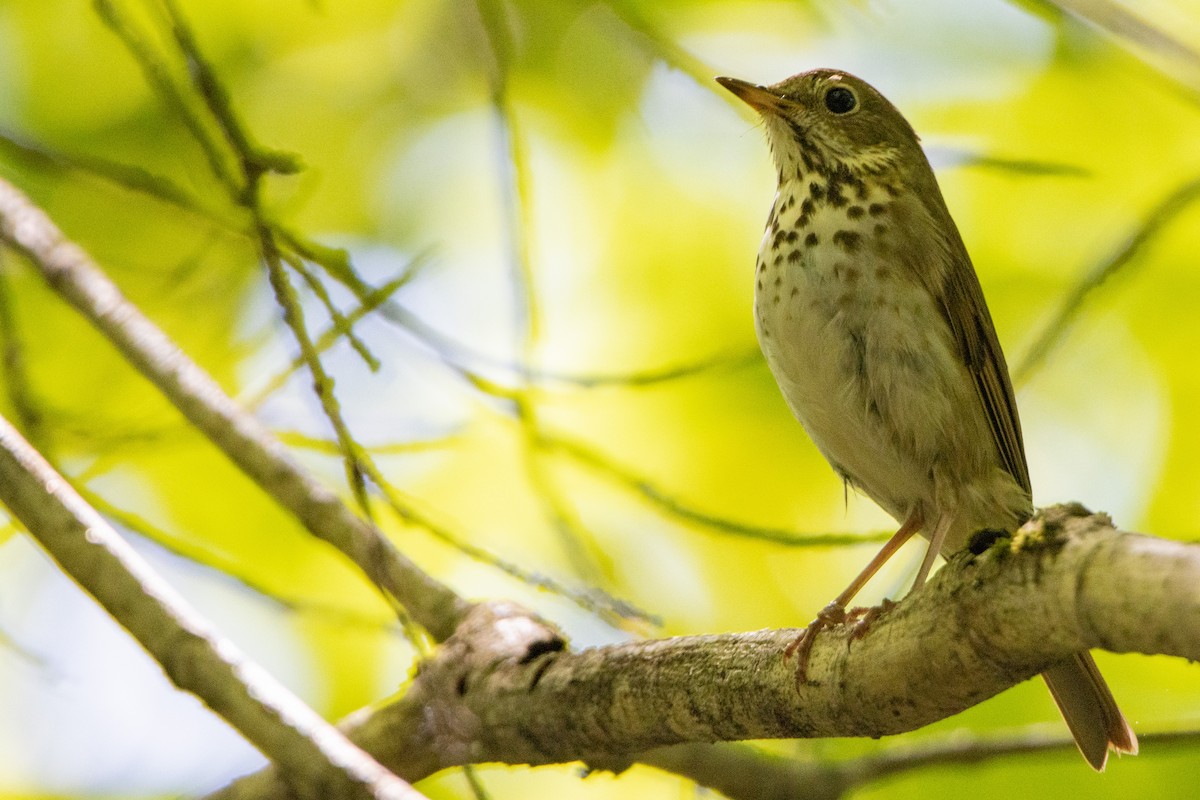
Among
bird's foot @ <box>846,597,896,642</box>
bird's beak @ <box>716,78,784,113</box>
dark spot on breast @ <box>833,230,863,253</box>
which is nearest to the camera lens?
bird's foot @ <box>846,597,896,642</box>

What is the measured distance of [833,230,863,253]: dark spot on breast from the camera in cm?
341

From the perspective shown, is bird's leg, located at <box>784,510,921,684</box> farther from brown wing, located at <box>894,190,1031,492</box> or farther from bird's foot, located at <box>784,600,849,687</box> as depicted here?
brown wing, located at <box>894,190,1031,492</box>

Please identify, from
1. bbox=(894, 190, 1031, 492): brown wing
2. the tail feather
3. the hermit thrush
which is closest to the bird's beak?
the hermit thrush

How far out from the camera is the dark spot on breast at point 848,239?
11.2 feet

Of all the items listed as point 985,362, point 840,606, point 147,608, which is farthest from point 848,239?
point 147,608

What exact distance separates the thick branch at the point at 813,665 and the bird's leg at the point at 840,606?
24 mm

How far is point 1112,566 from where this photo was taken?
5.53ft

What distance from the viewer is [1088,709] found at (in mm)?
3037

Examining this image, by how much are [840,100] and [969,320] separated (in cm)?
96

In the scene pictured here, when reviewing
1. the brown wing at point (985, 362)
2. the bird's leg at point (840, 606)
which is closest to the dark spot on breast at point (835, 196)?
the brown wing at point (985, 362)

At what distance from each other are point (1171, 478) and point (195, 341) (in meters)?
3.40

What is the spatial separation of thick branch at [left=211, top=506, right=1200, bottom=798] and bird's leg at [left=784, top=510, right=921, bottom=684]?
24 mm

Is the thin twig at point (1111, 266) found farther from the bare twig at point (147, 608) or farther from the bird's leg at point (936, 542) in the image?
the bare twig at point (147, 608)

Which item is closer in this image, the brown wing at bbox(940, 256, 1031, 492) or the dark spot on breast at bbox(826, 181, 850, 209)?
the brown wing at bbox(940, 256, 1031, 492)
